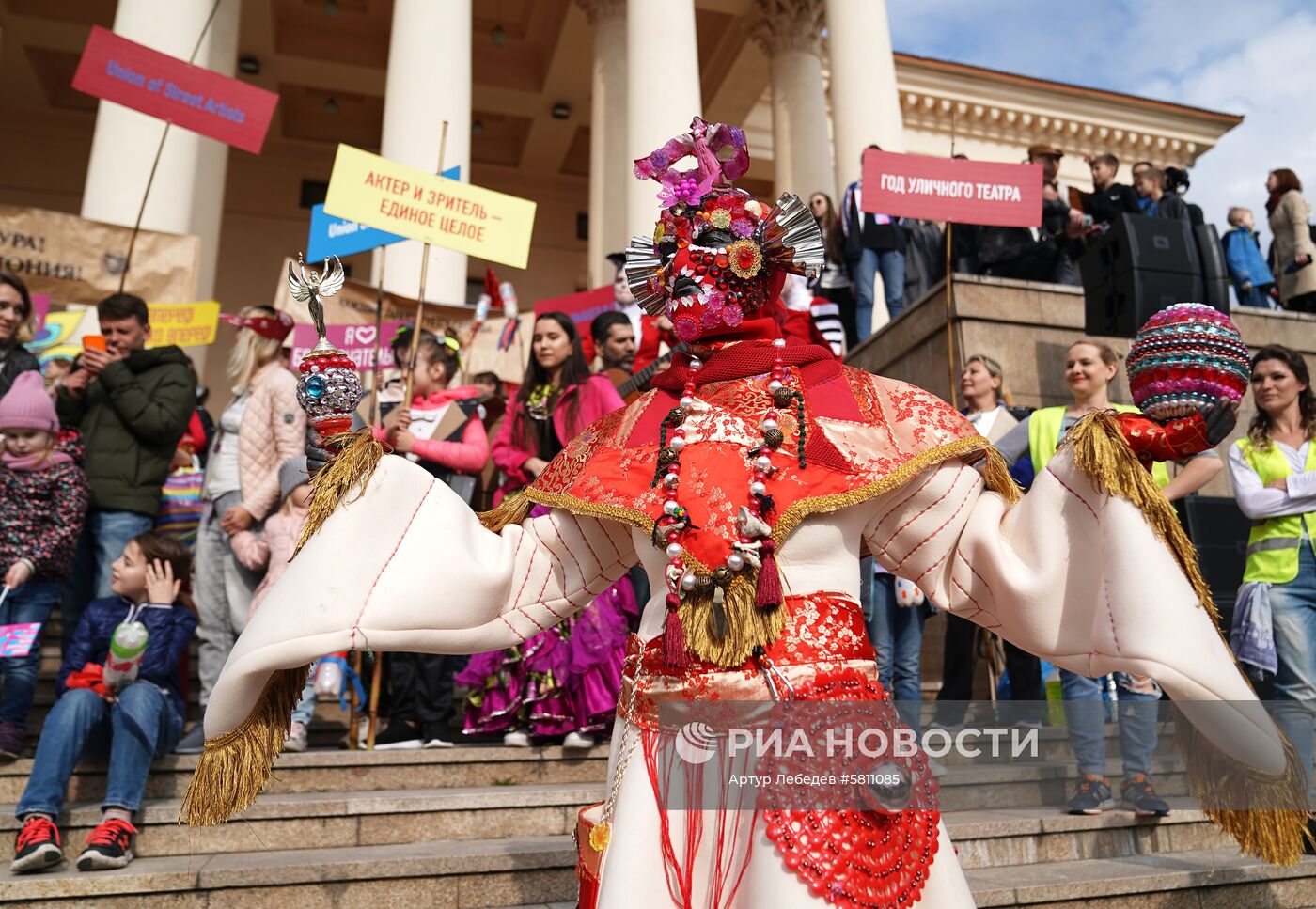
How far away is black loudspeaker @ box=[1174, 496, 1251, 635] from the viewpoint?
6234 mm

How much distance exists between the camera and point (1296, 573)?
171 inches

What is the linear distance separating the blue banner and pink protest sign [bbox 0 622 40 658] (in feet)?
13.5

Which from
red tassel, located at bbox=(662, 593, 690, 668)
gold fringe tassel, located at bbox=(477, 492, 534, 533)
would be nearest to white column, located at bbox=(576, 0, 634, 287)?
gold fringe tassel, located at bbox=(477, 492, 534, 533)

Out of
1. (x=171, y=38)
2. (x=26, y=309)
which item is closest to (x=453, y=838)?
(x=26, y=309)

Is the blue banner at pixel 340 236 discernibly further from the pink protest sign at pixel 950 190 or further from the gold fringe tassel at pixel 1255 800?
the gold fringe tassel at pixel 1255 800

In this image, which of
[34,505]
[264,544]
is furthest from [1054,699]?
[34,505]

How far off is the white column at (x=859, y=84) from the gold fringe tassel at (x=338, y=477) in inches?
563

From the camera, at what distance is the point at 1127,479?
2094mm

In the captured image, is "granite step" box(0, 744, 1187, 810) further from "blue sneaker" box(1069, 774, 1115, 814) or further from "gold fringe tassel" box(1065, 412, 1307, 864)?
"gold fringe tassel" box(1065, 412, 1307, 864)

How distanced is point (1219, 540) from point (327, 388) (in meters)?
6.15

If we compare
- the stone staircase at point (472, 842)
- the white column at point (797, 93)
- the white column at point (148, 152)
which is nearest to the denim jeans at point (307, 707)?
the stone staircase at point (472, 842)

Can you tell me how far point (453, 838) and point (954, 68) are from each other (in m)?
24.2

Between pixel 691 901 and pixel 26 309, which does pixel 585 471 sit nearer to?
pixel 691 901

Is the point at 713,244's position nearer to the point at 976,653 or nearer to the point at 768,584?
the point at 768,584
